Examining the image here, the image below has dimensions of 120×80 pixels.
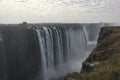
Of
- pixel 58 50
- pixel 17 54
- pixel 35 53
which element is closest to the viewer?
pixel 17 54

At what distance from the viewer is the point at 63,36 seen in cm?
4509

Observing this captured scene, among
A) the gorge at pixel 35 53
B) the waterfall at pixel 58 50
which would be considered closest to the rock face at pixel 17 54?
the gorge at pixel 35 53

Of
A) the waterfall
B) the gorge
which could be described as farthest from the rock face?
the waterfall

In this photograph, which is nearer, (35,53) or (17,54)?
(17,54)

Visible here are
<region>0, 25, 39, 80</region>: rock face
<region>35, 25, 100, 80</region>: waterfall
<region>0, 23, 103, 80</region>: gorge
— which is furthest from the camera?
<region>35, 25, 100, 80</region>: waterfall

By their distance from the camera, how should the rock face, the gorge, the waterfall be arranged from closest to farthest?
the rock face
the gorge
the waterfall

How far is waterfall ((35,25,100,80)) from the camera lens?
38719mm

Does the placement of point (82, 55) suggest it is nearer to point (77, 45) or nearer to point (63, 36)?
point (77, 45)

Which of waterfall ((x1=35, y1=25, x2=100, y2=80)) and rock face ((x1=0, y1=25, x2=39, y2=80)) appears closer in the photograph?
rock face ((x1=0, y1=25, x2=39, y2=80))

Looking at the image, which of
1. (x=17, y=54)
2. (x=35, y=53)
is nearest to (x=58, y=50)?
(x=35, y=53)

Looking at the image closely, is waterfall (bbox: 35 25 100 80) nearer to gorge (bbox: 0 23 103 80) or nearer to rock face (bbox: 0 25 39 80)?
gorge (bbox: 0 23 103 80)

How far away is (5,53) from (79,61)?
61.8 ft

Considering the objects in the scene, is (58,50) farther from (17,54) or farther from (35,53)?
(17,54)

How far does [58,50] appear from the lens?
42469mm
